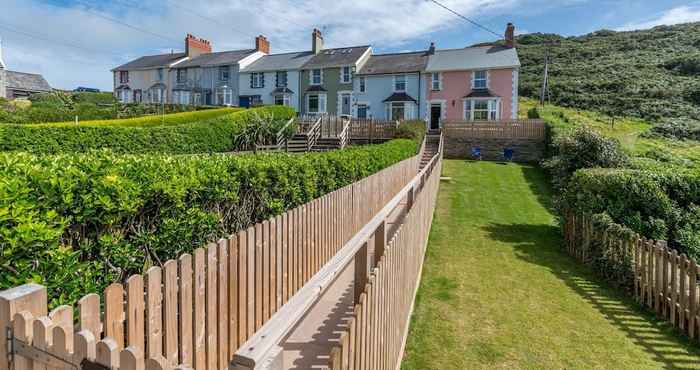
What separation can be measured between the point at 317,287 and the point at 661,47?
308 feet

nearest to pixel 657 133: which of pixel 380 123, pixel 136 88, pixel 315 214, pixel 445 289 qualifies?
pixel 380 123

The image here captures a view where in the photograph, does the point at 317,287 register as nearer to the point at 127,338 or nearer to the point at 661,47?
the point at 127,338

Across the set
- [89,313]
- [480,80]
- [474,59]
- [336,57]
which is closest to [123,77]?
[336,57]

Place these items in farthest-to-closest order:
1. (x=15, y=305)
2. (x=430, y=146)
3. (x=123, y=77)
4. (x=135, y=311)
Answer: (x=123, y=77), (x=430, y=146), (x=135, y=311), (x=15, y=305)

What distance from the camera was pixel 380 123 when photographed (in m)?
27.7

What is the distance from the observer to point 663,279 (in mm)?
6480

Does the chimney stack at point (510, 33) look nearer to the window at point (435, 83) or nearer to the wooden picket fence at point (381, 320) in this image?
the window at point (435, 83)

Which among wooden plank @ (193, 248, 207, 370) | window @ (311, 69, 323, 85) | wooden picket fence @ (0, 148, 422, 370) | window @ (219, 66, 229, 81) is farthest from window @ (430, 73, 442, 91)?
wooden plank @ (193, 248, 207, 370)

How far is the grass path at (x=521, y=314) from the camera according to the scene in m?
4.91

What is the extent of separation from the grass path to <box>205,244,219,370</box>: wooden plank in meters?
2.22

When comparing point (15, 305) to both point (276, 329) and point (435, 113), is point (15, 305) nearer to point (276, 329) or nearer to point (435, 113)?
point (276, 329)

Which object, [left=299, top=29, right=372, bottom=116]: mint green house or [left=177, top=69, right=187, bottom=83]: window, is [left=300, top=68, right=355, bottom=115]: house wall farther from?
[left=177, top=69, right=187, bottom=83]: window

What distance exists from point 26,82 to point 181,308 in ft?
222

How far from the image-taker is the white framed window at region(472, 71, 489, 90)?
34.5 metres
